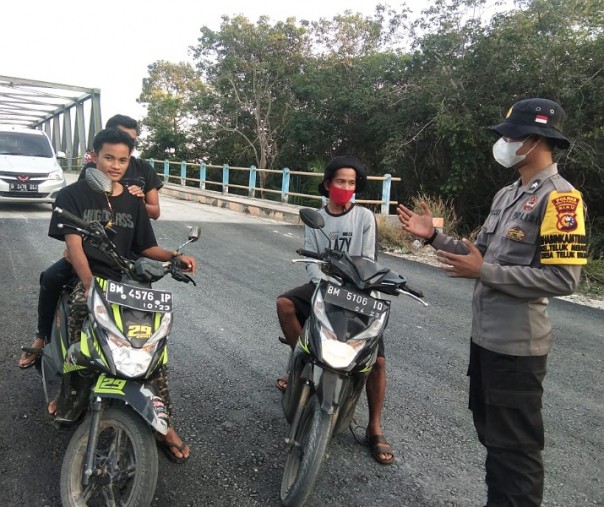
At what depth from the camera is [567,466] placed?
9.21 feet

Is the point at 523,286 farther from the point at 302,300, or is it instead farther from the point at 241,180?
the point at 241,180

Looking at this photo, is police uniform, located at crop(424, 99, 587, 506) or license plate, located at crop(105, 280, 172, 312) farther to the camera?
license plate, located at crop(105, 280, 172, 312)

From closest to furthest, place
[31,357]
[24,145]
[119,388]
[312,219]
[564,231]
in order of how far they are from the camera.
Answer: [564,231] → [119,388] → [312,219] → [31,357] → [24,145]

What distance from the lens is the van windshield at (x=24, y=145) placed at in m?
10.8

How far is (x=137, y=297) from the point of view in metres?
2.24

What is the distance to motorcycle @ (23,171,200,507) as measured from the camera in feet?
6.82

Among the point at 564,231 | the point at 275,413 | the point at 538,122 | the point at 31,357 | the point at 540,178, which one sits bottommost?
the point at 275,413

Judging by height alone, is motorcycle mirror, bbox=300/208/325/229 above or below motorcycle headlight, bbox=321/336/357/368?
above

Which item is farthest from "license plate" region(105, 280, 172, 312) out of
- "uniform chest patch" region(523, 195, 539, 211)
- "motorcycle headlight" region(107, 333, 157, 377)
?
"uniform chest patch" region(523, 195, 539, 211)

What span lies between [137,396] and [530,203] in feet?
5.95

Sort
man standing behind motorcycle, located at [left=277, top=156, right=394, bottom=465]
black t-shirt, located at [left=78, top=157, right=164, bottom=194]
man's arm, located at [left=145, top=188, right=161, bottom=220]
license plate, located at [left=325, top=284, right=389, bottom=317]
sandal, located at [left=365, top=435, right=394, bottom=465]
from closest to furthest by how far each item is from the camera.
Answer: license plate, located at [left=325, top=284, right=389, bottom=317], sandal, located at [left=365, top=435, right=394, bottom=465], man standing behind motorcycle, located at [left=277, top=156, right=394, bottom=465], black t-shirt, located at [left=78, top=157, right=164, bottom=194], man's arm, located at [left=145, top=188, right=161, bottom=220]

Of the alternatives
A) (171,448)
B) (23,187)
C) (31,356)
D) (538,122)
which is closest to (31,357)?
(31,356)

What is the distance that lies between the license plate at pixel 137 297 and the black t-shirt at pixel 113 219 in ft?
1.50

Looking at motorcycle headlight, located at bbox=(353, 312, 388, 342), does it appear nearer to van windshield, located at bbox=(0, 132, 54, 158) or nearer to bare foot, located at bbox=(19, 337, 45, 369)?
bare foot, located at bbox=(19, 337, 45, 369)
